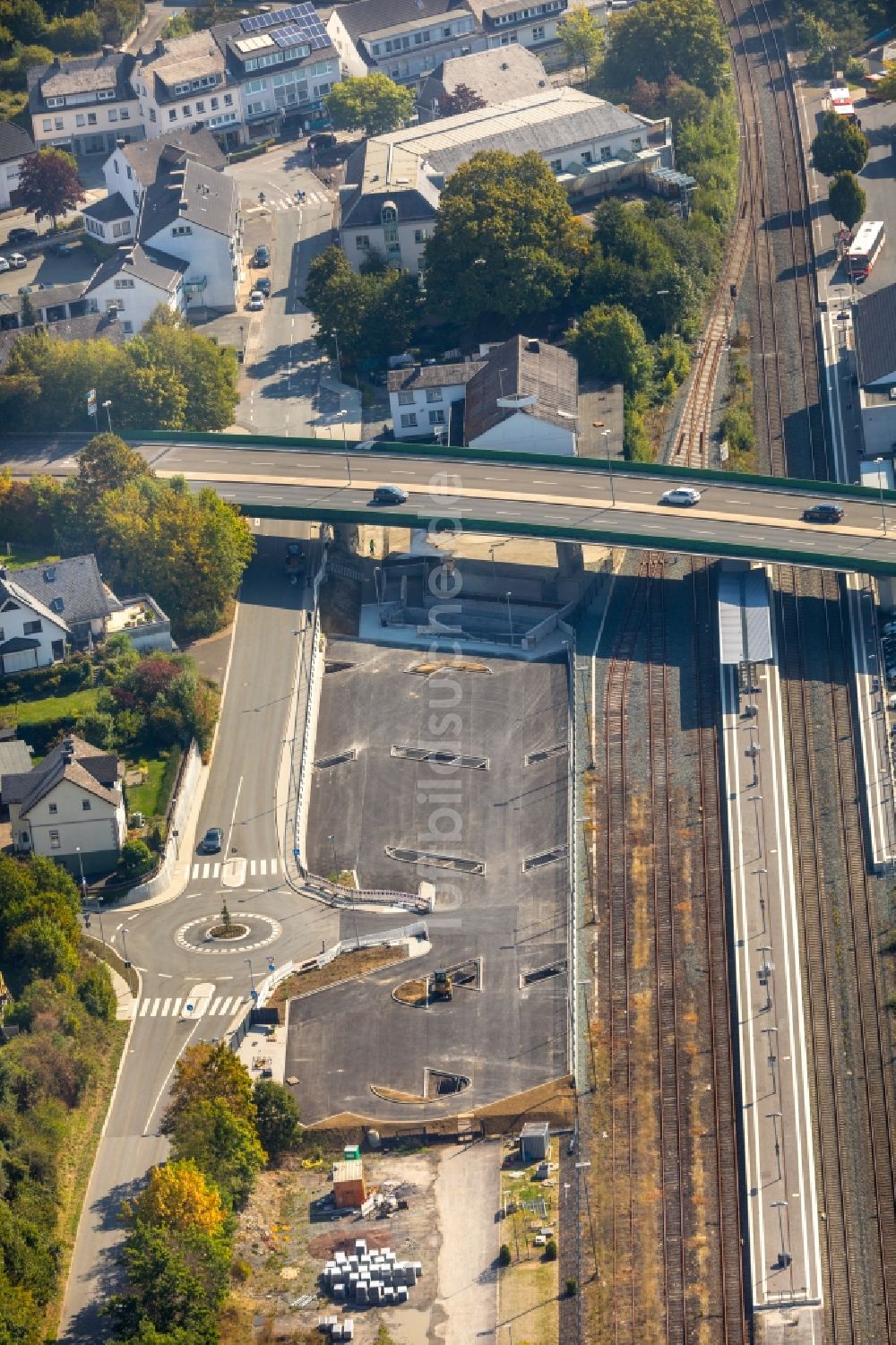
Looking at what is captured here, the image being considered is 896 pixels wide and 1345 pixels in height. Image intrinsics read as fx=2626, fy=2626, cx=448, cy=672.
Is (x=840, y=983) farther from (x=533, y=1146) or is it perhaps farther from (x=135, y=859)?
(x=135, y=859)

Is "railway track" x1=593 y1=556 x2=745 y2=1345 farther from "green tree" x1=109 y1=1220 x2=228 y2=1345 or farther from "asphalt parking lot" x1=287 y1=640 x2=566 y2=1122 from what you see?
"green tree" x1=109 y1=1220 x2=228 y2=1345

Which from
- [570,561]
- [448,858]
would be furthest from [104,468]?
[448,858]

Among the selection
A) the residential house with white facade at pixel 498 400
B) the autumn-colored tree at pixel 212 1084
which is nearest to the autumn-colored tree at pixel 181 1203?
the autumn-colored tree at pixel 212 1084

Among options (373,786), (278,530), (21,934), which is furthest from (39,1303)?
(278,530)

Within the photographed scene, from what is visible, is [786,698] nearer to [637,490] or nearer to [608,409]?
[637,490]

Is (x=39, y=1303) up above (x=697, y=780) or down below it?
below
